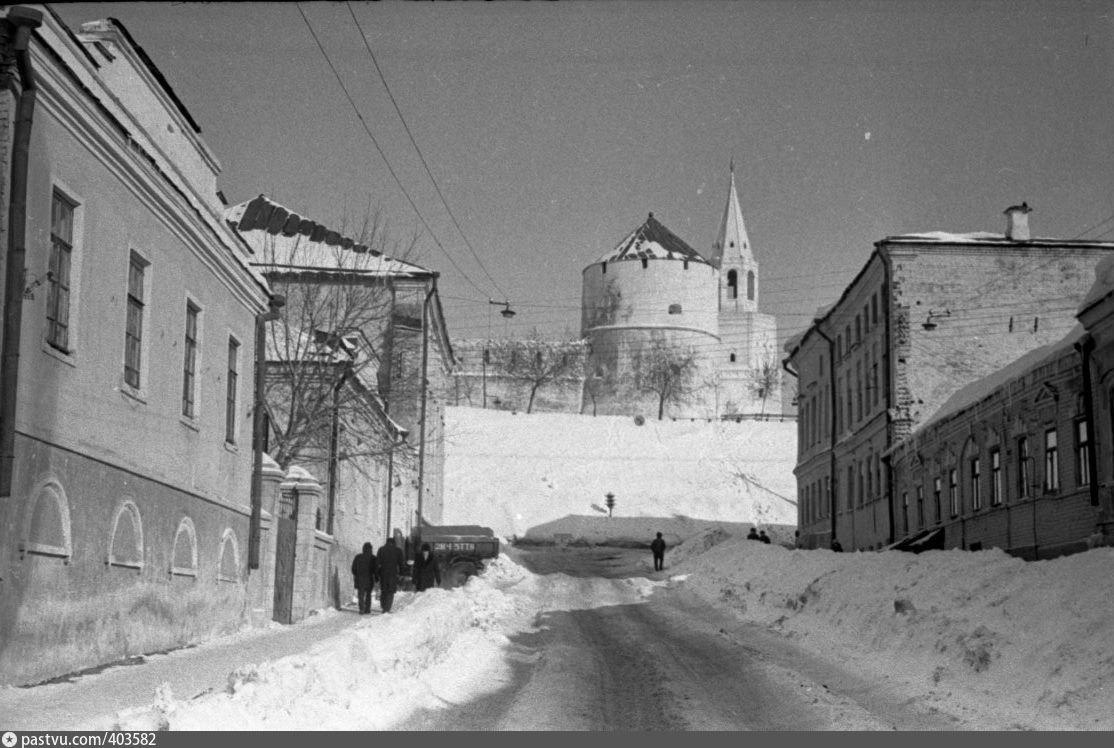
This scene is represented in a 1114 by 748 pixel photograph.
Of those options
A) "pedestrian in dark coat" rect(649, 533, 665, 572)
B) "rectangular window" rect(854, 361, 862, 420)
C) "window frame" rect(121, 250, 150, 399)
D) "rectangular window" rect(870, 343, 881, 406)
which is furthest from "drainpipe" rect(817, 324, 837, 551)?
"window frame" rect(121, 250, 150, 399)

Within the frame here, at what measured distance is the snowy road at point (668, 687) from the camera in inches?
490

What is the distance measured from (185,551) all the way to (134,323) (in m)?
3.87

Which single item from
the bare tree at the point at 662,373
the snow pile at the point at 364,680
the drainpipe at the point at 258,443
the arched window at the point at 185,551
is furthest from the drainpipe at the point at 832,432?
the bare tree at the point at 662,373

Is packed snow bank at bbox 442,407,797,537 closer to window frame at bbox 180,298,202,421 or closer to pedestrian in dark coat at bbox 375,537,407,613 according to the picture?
pedestrian in dark coat at bbox 375,537,407,613

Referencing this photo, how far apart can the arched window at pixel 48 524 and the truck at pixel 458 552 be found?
97.6 ft


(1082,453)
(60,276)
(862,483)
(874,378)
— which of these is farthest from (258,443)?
(862,483)

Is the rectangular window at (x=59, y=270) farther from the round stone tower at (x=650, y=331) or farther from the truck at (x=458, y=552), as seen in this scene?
the round stone tower at (x=650, y=331)

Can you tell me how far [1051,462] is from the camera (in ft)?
89.7

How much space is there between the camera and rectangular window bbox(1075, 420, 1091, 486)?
997 inches

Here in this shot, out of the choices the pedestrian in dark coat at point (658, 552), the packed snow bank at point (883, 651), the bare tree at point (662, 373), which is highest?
the bare tree at point (662, 373)

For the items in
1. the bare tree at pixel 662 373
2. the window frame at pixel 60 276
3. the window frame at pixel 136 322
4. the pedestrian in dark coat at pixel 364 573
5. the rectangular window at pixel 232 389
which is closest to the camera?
the window frame at pixel 60 276

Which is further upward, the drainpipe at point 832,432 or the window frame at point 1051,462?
the drainpipe at point 832,432

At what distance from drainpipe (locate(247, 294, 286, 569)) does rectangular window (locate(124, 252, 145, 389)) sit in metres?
6.94

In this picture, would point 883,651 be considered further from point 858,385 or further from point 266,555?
point 858,385
